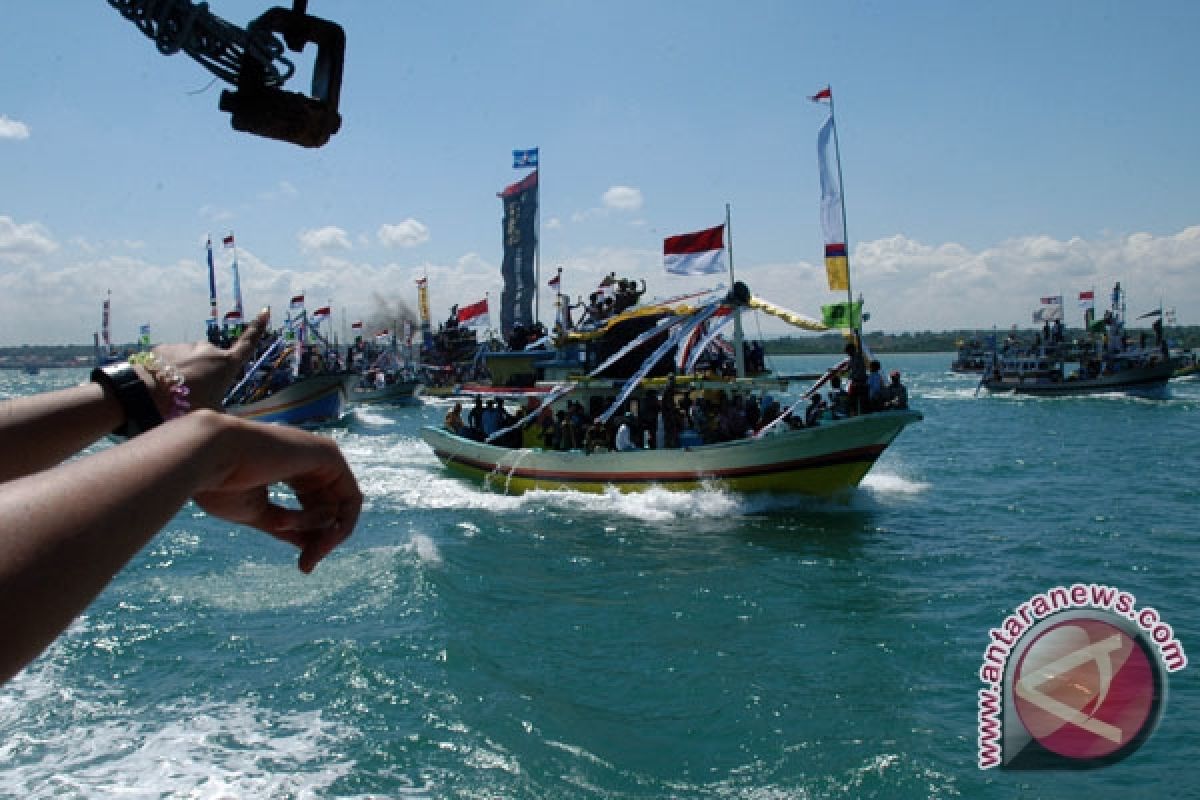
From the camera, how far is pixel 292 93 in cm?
311

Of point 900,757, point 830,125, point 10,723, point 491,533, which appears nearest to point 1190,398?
point 830,125

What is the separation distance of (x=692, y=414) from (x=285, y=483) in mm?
18606

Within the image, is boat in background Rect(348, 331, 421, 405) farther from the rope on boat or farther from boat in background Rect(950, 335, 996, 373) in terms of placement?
boat in background Rect(950, 335, 996, 373)

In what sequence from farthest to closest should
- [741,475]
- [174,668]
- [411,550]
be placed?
[741,475] < [411,550] < [174,668]

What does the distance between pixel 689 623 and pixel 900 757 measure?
374 centimetres

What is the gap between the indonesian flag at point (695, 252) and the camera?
1986 centimetres

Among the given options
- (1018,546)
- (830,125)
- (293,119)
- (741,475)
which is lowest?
(1018,546)

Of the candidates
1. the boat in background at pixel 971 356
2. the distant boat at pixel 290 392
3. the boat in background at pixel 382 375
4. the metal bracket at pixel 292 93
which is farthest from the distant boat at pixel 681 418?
the boat in background at pixel 971 356

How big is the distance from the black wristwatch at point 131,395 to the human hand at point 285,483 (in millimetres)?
230

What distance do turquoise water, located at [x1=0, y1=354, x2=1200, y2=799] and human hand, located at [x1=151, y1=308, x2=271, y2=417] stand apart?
5.43 metres

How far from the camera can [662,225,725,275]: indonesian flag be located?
1986cm

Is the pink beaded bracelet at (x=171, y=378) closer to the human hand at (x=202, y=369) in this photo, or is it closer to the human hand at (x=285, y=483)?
the human hand at (x=202, y=369)

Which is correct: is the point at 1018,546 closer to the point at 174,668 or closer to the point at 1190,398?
the point at 174,668

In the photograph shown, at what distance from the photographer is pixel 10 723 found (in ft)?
24.8
